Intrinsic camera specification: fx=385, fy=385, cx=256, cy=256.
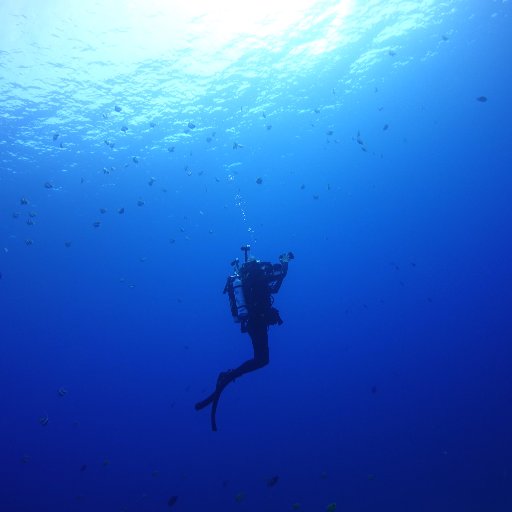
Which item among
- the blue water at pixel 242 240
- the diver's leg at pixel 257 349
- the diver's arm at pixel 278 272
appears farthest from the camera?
the blue water at pixel 242 240

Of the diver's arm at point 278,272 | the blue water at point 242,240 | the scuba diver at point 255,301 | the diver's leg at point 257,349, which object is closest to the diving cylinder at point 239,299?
the scuba diver at point 255,301

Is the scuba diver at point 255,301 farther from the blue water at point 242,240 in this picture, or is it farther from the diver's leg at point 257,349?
the blue water at point 242,240

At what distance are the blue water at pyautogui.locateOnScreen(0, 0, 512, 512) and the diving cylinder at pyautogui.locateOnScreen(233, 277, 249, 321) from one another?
6.32 m

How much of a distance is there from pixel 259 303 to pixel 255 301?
8 centimetres

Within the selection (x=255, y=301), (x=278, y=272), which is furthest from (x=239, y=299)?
(x=278, y=272)

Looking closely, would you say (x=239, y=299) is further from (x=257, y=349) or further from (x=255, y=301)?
(x=257, y=349)

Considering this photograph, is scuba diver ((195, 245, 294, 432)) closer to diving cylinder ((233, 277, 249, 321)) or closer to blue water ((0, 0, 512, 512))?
diving cylinder ((233, 277, 249, 321))

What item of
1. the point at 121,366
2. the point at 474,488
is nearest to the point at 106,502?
the point at 474,488

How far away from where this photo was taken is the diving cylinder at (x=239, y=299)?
21.9 ft

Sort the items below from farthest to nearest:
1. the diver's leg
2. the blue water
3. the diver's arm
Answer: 1. the blue water
2. the diver's leg
3. the diver's arm

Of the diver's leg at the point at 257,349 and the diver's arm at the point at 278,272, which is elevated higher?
the diver's arm at the point at 278,272

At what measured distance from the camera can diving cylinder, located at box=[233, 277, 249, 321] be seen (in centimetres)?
666

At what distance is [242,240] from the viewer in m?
72.1

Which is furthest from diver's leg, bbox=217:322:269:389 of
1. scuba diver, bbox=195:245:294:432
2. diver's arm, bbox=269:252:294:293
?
diver's arm, bbox=269:252:294:293
